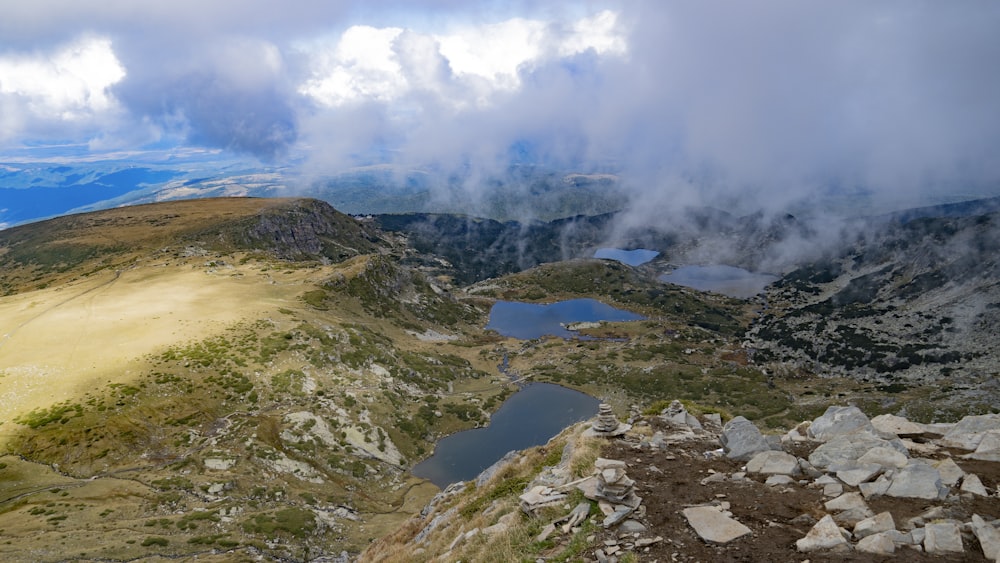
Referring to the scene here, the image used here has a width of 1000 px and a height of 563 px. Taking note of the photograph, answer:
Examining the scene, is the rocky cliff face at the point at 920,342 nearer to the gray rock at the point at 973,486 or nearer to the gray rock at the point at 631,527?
the gray rock at the point at 973,486

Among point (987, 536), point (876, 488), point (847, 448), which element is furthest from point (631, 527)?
point (847, 448)

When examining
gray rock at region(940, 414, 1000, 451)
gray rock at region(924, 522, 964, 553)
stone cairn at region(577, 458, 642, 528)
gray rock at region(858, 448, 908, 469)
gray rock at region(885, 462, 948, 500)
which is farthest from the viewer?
gray rock at region(940, 414, 1000, 451)

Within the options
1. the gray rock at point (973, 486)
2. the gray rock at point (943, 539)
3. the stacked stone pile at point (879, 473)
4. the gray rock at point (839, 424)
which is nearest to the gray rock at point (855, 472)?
the stacked stone pile at point (879, 473)

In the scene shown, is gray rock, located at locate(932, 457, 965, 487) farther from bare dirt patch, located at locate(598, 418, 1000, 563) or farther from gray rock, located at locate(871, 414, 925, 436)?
gray rock, located at locate(871, 414, 925, 436)

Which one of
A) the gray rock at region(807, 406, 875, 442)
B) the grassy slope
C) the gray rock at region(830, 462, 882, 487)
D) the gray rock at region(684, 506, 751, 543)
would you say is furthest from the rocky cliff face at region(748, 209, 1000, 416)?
the gray rock at region(684, 506, 751, 543)

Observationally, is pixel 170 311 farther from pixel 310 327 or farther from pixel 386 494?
pixel 386 494

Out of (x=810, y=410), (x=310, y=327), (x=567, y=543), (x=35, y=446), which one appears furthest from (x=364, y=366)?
(x=810, y=410)
